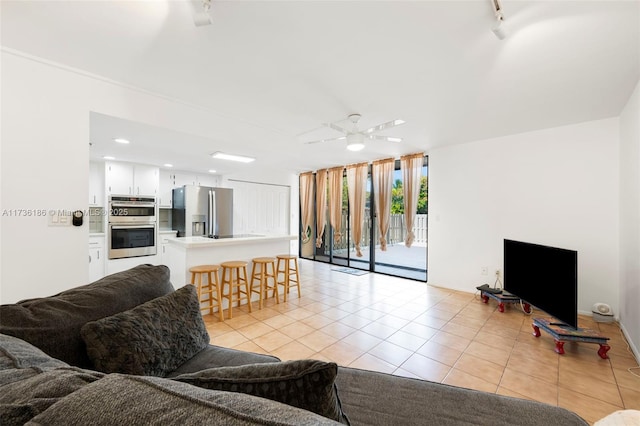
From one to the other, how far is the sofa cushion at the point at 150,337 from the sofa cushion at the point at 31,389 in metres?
0.52

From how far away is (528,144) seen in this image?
3779 millimetres

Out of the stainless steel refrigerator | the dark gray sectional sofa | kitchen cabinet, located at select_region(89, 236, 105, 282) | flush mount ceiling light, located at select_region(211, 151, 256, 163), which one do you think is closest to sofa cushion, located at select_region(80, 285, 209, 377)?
the dark gray sectional sofa

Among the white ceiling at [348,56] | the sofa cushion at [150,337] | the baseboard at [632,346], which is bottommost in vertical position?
the baseboard at [632,346]

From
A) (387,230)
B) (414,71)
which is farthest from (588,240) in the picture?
(414,71)

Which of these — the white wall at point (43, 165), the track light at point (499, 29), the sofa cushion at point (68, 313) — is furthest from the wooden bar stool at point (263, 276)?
the track light at point (499, 29)

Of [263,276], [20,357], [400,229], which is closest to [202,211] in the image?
[263,276]

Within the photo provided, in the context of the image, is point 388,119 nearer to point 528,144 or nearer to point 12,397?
point 528,144

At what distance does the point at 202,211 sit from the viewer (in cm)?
557

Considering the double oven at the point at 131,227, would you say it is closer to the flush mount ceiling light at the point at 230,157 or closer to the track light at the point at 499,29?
the flush mount ceiling light at the point at 230,157

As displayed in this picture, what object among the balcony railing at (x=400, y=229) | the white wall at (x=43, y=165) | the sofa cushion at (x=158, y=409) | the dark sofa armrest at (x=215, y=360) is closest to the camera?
the sofa cushion at (x=158, y=409)

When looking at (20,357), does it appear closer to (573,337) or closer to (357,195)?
(573,337)

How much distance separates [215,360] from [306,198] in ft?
19.2

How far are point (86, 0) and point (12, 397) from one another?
2059 mm

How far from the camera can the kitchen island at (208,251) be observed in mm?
3408
